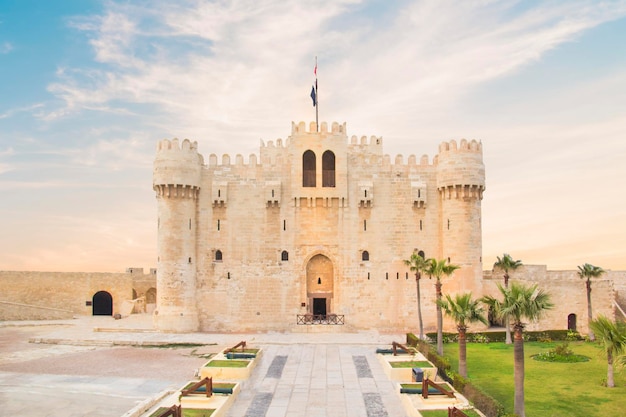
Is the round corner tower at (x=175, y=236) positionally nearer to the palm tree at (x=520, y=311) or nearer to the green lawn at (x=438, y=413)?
the green lawn at (x=438, y=413)

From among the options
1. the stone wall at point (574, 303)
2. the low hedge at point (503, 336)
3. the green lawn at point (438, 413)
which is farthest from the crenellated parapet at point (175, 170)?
the green lawn at point (438, 413)

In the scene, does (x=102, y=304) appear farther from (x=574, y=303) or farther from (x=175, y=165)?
(x=574, y=303)

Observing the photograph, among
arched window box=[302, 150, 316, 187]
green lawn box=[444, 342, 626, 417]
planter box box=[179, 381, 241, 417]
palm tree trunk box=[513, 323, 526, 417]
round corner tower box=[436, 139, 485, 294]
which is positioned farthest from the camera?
arched window box=[302, 150, 316, 187]

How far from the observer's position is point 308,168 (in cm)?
4253

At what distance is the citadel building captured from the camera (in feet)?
134

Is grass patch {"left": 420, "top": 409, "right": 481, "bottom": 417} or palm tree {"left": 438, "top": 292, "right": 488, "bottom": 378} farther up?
palm tree {"left": 438, "top": 292, "right": 488, "bottom": 378}

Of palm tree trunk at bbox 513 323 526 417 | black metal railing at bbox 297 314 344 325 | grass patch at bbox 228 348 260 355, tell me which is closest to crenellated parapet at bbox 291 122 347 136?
black metal railing at bbox 297 314 344 325

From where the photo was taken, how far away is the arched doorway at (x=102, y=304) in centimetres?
5300

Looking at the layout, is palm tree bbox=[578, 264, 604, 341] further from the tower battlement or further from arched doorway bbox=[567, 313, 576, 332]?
the tower battlement

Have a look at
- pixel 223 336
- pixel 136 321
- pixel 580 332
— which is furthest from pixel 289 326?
pixel 580 332

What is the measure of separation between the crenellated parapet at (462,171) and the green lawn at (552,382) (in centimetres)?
1254

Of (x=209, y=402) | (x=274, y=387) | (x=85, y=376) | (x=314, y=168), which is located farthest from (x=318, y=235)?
(x=209, y=402)

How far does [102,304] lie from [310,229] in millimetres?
23897

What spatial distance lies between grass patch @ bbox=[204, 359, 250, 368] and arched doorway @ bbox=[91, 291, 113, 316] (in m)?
29.9
